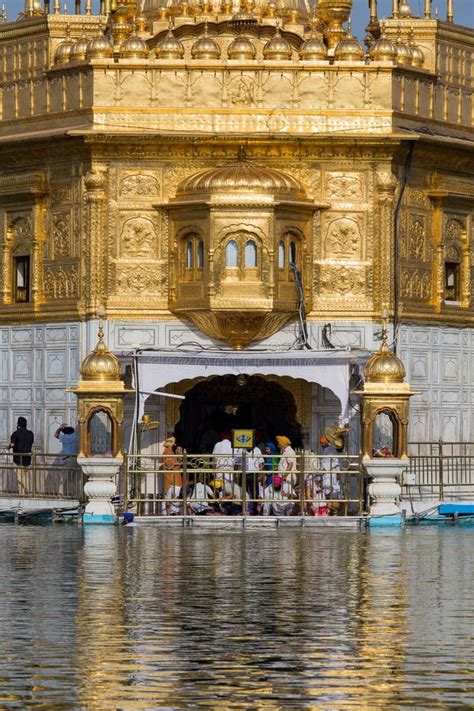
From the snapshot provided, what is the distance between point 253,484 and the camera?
40.0 meters

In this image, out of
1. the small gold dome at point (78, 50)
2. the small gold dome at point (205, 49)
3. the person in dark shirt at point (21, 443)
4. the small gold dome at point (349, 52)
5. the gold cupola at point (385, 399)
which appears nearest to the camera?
the gold cupola at point (385, 399)

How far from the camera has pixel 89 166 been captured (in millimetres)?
43781

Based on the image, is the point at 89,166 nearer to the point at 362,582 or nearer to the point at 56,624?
the point at 362,582

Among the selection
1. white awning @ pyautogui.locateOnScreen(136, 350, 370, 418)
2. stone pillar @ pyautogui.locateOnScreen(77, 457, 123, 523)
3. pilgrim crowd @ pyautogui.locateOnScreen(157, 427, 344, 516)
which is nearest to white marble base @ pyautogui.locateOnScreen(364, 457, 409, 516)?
pilgrim crowd @ pyautogui.locateOnScreen(157, 427, 344, 516)

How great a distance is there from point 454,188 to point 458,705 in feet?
93.2

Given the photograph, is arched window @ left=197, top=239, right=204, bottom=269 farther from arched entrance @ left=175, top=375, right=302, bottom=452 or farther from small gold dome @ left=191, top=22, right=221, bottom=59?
small gold dome @ left=191, top=22, right=221, bottom=59

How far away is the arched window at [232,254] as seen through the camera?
141 ft

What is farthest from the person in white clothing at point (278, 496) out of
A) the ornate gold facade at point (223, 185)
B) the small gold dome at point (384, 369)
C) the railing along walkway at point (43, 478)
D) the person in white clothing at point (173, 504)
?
the ornate gold facade at point (223, 185)

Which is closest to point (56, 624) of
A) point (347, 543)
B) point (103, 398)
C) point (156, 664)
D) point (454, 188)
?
point (156, 664)

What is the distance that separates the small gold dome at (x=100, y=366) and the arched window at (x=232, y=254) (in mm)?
3960

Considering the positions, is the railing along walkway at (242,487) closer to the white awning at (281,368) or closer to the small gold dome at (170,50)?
the white awning at (281,368)

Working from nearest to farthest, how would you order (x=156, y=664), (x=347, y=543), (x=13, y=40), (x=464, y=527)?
(x=156, y=664)
(x=347, y=543)
(x=464, y=527)
(x=13, y=40)

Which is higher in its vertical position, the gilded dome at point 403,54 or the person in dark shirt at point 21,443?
the gilded dome at point 403,54

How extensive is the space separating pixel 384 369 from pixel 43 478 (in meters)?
7.19
